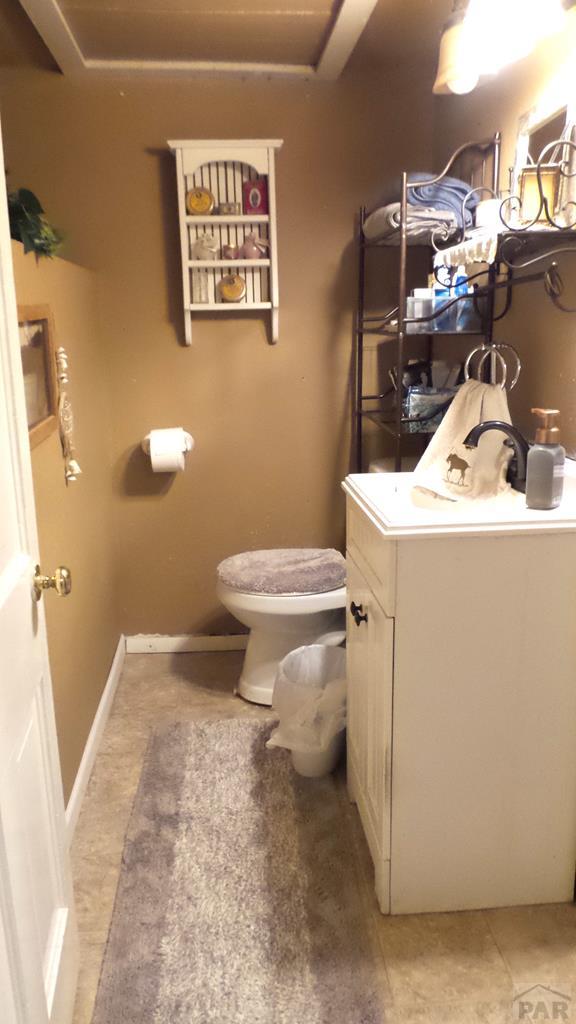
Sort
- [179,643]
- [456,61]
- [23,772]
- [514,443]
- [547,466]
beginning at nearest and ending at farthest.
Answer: [23,772]
[547,466]
[514,443]
[456,61]
[179,643]

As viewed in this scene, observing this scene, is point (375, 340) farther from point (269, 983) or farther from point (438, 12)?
point (269, 983)

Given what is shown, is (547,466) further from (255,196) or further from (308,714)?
(255,196)

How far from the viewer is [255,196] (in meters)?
2.60

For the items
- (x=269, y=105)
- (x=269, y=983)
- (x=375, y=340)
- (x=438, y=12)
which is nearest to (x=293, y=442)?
(x=375, y=340)

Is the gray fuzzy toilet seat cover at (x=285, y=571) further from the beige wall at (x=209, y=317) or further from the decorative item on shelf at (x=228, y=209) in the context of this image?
the decorative item on shelf at (x=228, y=209)

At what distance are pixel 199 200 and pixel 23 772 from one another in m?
2.03

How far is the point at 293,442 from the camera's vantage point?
9.31 ft

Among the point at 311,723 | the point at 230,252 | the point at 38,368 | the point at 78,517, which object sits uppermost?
the point at 230,252

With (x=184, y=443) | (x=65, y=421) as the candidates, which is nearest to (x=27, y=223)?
(x=65, y=421)

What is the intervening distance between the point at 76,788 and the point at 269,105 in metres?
2.23

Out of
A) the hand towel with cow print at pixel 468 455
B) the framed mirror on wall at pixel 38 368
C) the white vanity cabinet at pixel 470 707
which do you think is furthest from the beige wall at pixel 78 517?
the hand towel with cow print at pixel 468 455

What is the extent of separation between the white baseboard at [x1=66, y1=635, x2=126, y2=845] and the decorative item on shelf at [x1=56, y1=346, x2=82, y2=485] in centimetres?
75

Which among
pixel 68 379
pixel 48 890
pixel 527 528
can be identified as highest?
pixel 68 379

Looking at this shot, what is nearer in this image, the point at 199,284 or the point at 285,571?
the point at 285,571
